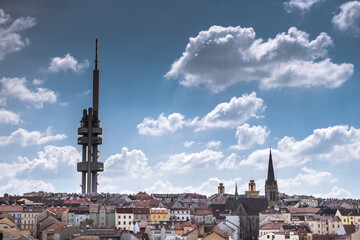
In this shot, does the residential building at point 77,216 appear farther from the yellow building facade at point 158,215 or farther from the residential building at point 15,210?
the yellow building facade at point 158,215

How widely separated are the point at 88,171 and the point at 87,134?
32.0 ft

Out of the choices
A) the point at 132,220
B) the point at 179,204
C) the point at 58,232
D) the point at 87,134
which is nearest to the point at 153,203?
the point at 179,204

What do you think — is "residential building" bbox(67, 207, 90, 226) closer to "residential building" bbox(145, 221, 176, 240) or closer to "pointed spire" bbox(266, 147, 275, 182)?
"residential building" bbox(145, 221, 176, 240)

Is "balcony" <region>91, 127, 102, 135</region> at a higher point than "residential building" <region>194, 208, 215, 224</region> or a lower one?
higher

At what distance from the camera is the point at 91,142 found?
15738cm

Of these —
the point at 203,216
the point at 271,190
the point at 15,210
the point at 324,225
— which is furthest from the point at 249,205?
the point at 15,210

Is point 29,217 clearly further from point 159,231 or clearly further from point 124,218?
point 159,231

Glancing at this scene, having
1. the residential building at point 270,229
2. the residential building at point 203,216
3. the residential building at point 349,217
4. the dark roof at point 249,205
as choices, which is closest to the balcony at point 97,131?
the dark roof at point 249,205

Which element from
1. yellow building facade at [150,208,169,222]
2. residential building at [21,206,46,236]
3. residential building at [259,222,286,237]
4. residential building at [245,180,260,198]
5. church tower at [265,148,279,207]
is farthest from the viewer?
residential building at [245,180,260,198]

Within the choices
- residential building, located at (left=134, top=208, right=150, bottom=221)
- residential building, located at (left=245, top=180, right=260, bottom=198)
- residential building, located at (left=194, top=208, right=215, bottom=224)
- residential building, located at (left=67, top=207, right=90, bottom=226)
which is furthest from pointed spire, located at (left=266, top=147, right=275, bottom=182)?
residential building, located at (left=67, top=207, right=90, bottom=226)

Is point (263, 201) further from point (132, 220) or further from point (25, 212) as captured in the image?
point (25, 212)

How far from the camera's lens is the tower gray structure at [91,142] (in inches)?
6112

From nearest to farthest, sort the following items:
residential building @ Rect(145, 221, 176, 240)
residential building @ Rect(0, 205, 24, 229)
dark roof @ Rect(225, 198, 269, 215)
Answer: residential building @ Rect(145, 221, 176, 240), residential building @ Rect(0, 205, 24, 229), dark roof @ Rect(225, 198, 269, 215)

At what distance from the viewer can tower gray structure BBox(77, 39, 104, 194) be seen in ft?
509
